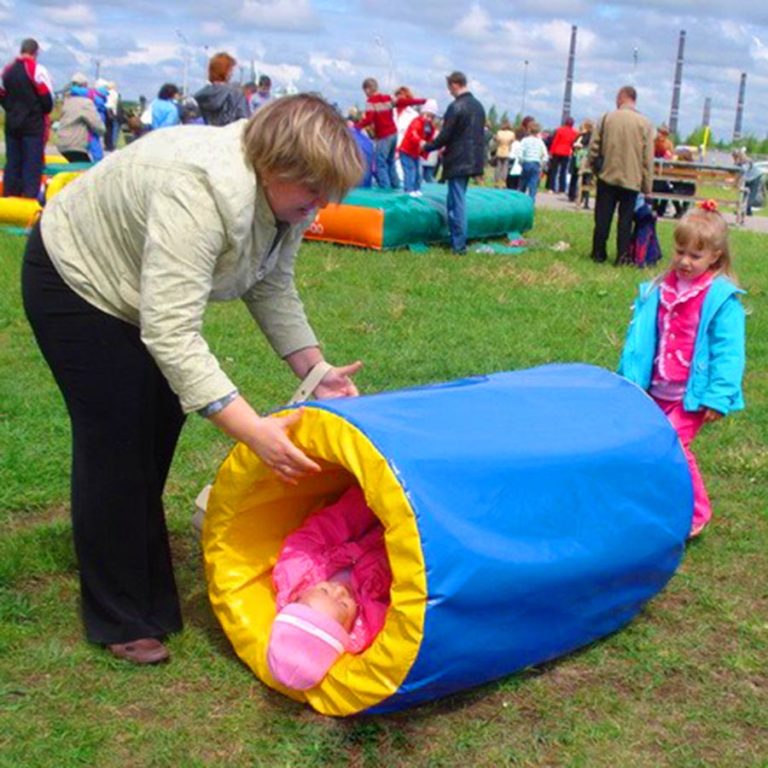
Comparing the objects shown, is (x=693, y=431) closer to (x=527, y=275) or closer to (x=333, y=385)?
(x=333, y=385)

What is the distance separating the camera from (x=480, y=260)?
1146cm

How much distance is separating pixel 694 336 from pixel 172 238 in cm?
260

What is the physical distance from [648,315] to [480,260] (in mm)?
6921

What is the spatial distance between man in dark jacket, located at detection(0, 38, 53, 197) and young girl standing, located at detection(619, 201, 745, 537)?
29.9 ft

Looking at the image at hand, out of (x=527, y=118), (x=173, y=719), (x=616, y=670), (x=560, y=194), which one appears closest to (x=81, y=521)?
(x=173, y=719)

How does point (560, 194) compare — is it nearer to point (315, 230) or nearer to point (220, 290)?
point (315, 230)

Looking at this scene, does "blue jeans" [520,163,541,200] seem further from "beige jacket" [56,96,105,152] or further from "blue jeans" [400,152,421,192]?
"beige jacket" [56,96,105,152]

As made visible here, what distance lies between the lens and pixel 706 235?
4484 millimetres

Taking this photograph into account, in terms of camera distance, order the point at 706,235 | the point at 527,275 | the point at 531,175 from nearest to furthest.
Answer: the point at 706,235, the point at 527,275, the point at 531,175

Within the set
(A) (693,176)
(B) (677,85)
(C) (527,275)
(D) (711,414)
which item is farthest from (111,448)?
(B) (677,85)

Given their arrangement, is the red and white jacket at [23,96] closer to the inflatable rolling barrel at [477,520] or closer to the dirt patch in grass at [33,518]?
the dirt patch in grass at [33,518]

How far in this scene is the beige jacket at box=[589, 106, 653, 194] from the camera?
38.1 feet

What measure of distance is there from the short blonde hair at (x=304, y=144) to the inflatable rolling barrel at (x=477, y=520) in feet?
2.21

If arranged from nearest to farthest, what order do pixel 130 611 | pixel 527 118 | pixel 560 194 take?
pixel 130 611 < pixel 527 118 < pixel 560 194
